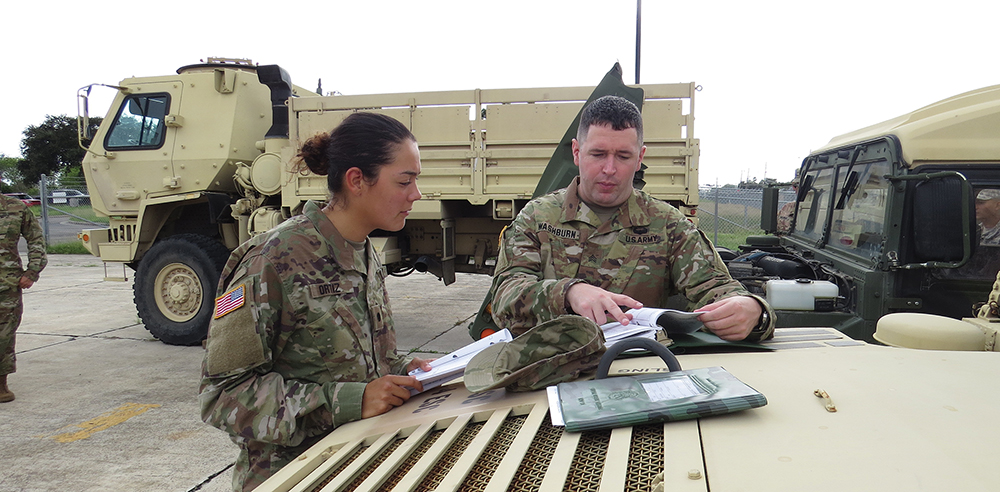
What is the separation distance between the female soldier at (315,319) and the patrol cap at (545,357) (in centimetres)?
29

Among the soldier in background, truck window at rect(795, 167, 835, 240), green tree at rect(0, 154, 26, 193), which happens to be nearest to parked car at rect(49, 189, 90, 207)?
green tree at rect(0, 154, 26, 193)

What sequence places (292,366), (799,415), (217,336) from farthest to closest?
(292,366) < (217,336) < (799,415)

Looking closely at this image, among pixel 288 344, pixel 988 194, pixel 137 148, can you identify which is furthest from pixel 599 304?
pixel 137 148

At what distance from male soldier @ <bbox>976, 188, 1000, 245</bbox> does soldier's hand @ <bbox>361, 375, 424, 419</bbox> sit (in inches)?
130

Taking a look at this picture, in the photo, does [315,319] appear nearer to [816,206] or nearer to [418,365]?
[418,365]

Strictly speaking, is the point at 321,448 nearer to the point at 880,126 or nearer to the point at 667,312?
the point at 667,312

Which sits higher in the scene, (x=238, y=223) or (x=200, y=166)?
(x=200, y=166)

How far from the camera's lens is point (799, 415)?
96 cm

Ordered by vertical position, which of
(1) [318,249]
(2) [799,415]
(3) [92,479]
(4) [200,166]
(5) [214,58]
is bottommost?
(3) [92,479]

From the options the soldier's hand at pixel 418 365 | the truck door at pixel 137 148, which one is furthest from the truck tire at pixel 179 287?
the soldier's hand at pixel 418 365

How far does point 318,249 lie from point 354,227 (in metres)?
0.14

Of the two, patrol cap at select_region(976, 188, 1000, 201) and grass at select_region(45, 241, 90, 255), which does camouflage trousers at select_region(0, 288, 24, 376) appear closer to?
patrol cap at select_region(976, 188, 1000, 201)

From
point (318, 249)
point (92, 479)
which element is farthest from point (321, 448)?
point (92, 479)

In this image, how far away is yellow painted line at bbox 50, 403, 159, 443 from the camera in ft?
11.8
